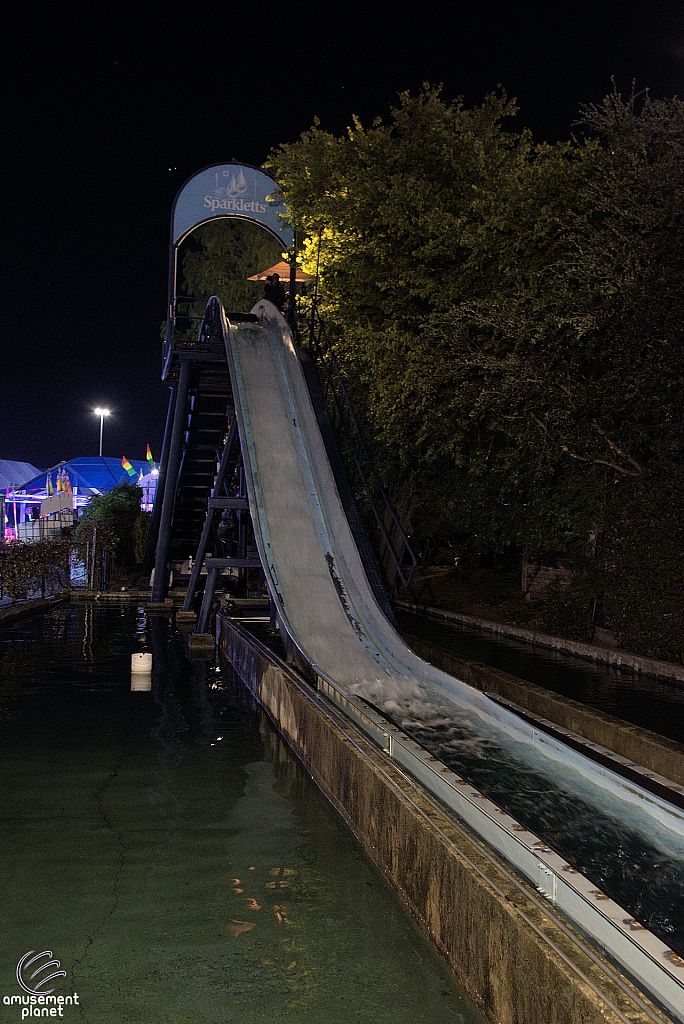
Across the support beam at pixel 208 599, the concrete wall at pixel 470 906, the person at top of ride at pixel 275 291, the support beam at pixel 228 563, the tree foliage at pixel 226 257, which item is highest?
the tree foliage at pixel 226 257

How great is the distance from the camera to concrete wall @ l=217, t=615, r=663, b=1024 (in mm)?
2969

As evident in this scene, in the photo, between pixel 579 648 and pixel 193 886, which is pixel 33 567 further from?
pixel 193 886

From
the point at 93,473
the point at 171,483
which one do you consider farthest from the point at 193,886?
the point at 93,473

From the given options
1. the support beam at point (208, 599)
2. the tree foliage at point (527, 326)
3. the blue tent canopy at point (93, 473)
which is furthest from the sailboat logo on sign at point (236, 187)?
the blue tent canopy at point (93, 473)

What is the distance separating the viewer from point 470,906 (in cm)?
373

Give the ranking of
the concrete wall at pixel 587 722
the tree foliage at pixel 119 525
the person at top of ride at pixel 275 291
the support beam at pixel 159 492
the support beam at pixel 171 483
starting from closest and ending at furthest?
the concrete wall at pixel 587 722, the support beam at pixel 171 483, the person at top of ride at pixel 275 291, the support beam at pixel 159 492, the tree foliage at pixel 119 525

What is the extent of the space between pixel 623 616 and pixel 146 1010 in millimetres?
9859

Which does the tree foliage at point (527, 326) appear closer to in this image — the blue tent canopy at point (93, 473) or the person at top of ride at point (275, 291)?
the person at top of ride at point (275, 291)

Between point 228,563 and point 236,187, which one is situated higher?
point 236,187

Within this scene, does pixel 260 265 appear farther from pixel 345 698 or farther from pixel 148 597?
pixel 345 698

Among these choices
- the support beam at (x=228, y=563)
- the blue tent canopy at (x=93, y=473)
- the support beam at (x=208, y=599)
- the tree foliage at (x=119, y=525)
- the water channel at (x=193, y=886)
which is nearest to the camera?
the water channel at (x=193, y=886)

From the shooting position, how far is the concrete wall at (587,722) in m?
6.54

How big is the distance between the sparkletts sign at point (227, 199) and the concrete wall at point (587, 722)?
1366cm

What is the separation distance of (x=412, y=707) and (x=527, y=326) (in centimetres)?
641
